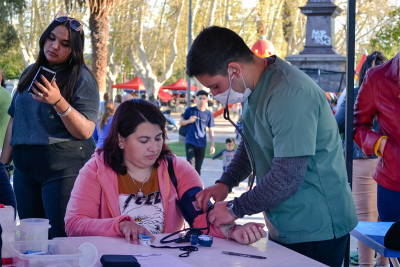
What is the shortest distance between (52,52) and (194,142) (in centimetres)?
618

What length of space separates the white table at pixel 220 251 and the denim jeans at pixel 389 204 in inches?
38.2

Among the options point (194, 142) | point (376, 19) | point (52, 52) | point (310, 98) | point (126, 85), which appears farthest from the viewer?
point (126, 85)

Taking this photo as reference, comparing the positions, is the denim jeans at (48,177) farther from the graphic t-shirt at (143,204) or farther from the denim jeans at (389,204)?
the denim jeans at (389,204)

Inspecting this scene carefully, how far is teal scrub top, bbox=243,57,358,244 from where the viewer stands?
2.17 meters

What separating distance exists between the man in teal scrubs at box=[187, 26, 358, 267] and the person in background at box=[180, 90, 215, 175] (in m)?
6.93

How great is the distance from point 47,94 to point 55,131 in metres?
0.36

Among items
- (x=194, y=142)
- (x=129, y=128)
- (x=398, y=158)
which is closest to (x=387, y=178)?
(x=398, y=158)

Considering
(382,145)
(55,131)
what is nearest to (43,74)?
(55,131)

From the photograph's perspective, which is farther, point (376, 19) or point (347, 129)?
point (376, 19)

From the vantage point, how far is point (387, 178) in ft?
10.0

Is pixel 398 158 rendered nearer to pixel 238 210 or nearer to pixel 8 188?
pixel 238 210

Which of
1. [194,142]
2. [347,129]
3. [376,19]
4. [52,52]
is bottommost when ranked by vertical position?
[194,142]

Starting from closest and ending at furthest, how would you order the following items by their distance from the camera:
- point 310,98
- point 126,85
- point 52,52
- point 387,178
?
point 310,98
point 387,178
point 52,52
point 126,85

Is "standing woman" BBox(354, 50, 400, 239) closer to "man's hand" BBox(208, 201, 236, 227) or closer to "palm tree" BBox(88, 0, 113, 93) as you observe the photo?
"man's hand" BBox(208, 201, 236, 227)
